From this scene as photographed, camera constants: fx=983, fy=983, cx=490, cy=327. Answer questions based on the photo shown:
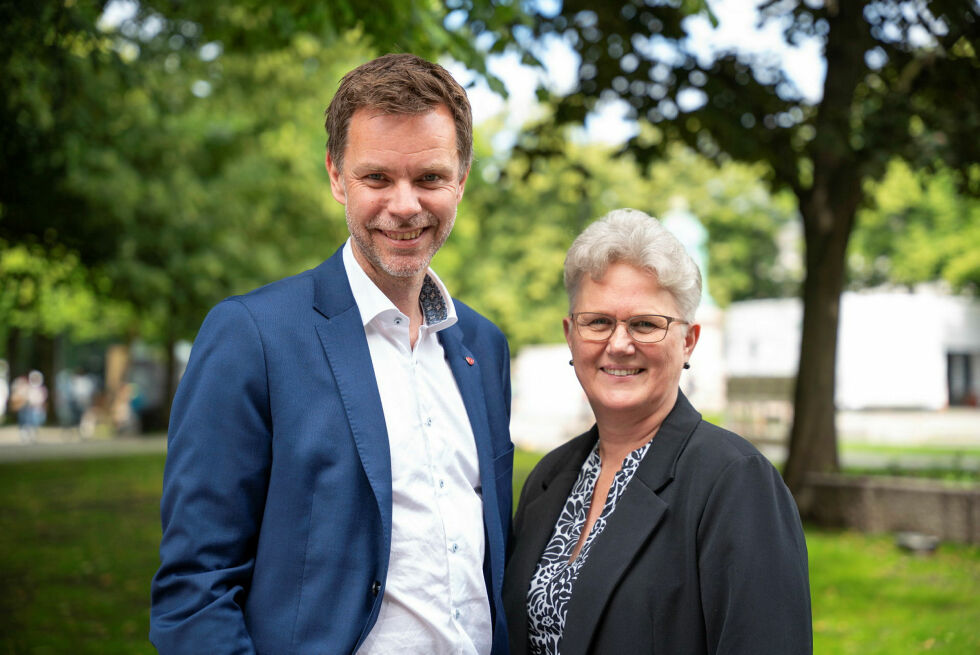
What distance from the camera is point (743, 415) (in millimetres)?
20547

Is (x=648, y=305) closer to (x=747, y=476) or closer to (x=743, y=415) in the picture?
(x=747, y=476)

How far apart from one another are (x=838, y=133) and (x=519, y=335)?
34.1 metres

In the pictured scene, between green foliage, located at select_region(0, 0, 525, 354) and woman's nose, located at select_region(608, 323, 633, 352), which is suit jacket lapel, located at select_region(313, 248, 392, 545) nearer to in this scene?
woman's nose, located at select_region(608, 323, 633, 352)

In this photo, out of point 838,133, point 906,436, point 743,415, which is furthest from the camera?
point 906,436

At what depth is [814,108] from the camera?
11.8 m

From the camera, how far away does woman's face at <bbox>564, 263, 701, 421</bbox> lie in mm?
2783

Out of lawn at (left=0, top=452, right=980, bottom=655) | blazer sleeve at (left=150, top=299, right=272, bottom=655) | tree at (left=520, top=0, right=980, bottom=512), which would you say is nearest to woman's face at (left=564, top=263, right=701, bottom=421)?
blazer sleeve at (left=150, top=299, right=272, bottom=655)

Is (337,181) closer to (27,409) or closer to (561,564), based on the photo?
(561,564)

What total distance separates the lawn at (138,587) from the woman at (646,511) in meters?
4.82

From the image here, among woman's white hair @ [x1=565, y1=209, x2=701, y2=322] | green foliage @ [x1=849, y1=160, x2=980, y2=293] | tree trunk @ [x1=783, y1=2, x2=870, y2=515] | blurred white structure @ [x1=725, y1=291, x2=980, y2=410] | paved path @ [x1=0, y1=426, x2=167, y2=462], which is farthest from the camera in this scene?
green foliage @ [x1=849, y1=160, x2=980, y2=293]

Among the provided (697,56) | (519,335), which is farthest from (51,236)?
(519,335)

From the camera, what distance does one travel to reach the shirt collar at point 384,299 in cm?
266

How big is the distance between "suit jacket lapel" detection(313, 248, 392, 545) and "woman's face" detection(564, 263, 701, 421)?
2.24 ft

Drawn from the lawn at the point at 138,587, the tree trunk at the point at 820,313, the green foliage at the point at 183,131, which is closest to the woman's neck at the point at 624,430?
the green foliage at the point at 183,131
